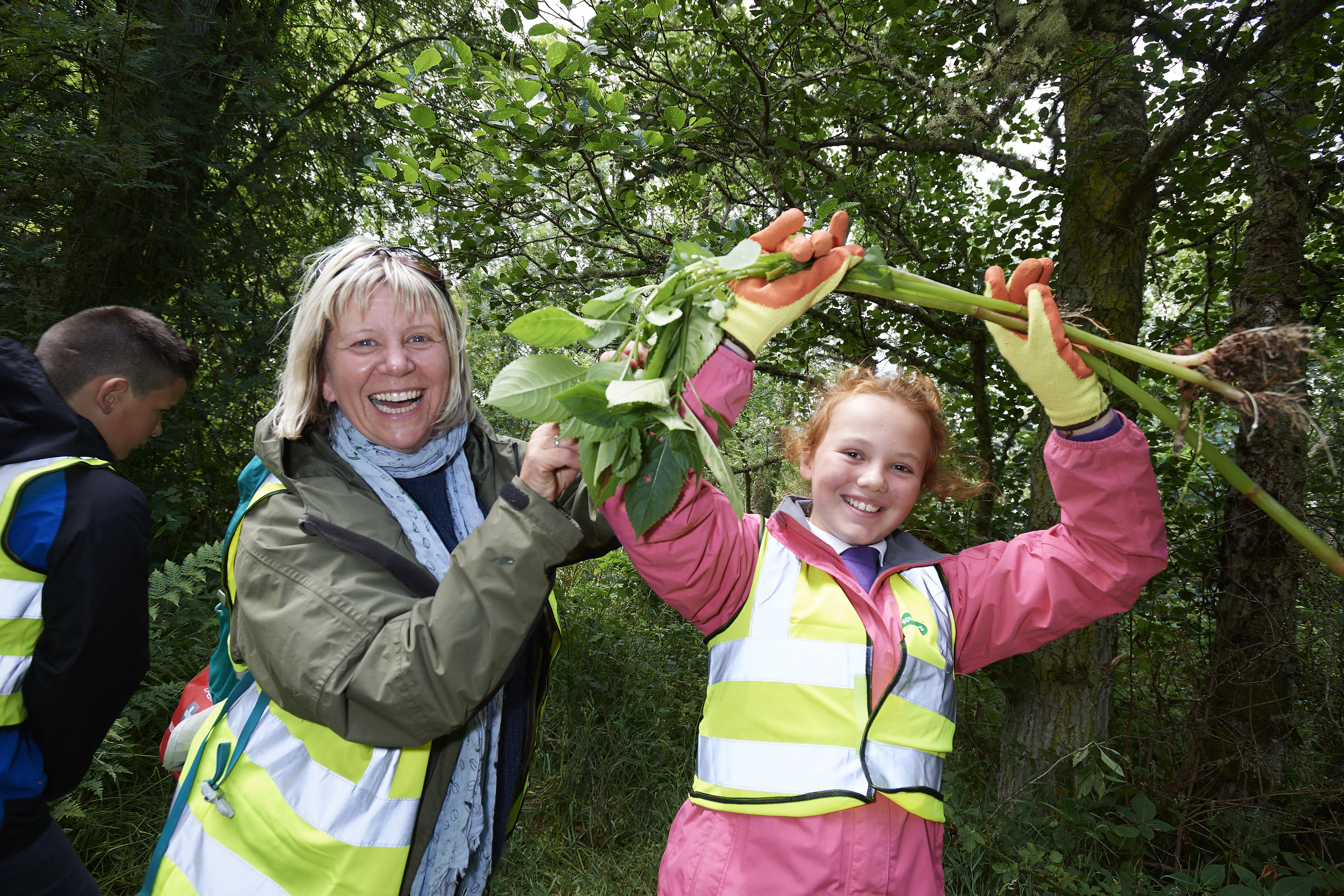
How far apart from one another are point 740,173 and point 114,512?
3426 mm

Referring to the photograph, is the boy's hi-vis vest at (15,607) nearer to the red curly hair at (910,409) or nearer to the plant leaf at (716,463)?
the plant leaf at (716,463)

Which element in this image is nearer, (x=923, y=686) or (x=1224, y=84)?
(x=923, y=686)

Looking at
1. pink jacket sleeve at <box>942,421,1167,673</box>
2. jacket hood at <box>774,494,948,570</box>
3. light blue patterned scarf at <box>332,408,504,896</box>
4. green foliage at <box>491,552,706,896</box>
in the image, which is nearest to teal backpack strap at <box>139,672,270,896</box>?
light blue patterned scarf at <box>332,408,504,896</box>

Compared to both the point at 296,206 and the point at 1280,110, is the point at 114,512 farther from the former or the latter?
the point at 1280,110

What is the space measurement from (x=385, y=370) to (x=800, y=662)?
112cm

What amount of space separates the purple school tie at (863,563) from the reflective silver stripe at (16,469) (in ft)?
6.38

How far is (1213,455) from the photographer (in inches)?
51.2

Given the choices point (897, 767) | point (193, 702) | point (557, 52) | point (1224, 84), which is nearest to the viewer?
point (897, 767)

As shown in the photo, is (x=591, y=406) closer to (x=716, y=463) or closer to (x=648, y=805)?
(x=716, y=463)

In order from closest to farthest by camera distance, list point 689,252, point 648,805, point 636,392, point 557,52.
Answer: point 636,392, point 689,252, point 557,52, point 648,805

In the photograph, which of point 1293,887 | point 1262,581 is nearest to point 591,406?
point 1293,887

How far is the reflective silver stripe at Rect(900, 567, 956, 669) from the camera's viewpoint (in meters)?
1.59

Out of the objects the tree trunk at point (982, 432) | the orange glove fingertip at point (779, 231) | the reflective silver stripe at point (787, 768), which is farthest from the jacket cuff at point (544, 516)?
the tree trunk at point (982, 432)

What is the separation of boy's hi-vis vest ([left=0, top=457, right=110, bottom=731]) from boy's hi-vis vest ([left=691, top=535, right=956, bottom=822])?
1.59 meters
